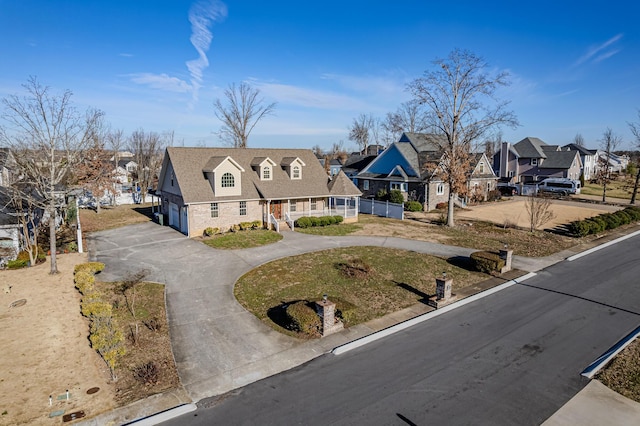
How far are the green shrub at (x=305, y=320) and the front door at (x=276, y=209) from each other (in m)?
19.2

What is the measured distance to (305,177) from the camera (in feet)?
114

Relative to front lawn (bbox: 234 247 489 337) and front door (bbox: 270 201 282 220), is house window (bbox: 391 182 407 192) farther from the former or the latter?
front lawn (bbox: 234 247 489 337)

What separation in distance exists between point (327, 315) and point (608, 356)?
30.0ft

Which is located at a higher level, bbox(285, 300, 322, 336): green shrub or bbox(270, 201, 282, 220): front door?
bbox(270, 201, 282, 220): front door

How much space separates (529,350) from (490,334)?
1369 millimetres

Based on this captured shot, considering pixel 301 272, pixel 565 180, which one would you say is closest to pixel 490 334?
pixel 301 272

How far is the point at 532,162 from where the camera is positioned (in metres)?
64.0

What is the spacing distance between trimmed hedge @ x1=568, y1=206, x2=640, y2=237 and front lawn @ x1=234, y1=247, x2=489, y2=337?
46.8 feet

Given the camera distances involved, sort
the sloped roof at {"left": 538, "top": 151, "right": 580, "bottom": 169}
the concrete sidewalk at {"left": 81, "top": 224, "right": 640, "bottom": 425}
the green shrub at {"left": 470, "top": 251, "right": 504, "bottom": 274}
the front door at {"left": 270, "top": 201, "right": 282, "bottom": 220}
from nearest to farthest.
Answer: the concrete sidewalk at {"left": 81, "top": 224, "right": 640, "bottom": 425}
the green shrub at {"left": 470, "top": 251, "right": 504, "bottom": 274}
the front door at {"left": 270, "top": 201, "right": 282, "bottom": 220}
the sloped roof at {"left": 538, "top": 151, "right": 580, "bottom": 169}

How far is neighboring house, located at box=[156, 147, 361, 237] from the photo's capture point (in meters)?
28.6

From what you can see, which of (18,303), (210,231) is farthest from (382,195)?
(18,303)

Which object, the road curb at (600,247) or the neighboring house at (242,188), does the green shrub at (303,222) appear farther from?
the road curb at (600,247)

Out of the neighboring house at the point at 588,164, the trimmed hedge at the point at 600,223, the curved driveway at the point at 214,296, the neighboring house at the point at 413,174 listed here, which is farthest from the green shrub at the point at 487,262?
the neighboring house at the point at 588,164

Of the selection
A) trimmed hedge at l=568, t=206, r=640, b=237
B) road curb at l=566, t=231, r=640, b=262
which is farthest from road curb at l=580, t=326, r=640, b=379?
trimmed hedge at l=568, t=206, r=640, b=237
